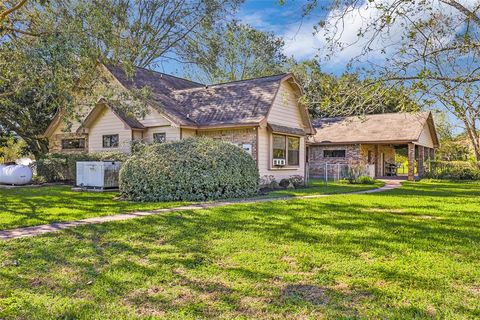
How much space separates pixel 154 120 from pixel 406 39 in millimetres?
11843

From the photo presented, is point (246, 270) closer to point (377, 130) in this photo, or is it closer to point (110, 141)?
point (110, 141)

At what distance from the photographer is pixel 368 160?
28.2m

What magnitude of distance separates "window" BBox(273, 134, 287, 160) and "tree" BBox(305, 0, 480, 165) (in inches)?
363

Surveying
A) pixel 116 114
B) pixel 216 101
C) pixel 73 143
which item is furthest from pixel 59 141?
pixel 216 101

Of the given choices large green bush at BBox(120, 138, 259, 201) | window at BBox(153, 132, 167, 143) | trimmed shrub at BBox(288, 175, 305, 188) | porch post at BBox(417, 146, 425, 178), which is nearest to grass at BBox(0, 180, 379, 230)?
large green bush at BBox(120, 138, 259, 201)

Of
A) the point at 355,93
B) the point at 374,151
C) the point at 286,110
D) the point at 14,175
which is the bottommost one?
the point at 14,175

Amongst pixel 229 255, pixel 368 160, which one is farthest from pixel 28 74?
pixel 368 160

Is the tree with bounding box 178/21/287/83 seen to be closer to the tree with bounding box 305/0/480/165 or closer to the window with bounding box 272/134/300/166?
the window with bounding box 272/134/300/166

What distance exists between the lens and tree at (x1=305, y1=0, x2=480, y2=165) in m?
7.59

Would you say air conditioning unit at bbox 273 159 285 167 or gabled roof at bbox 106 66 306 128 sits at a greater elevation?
gabled roof at bbox 106 66 306 128

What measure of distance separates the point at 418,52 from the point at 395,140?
58.0ft

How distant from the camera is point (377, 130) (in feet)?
87.7

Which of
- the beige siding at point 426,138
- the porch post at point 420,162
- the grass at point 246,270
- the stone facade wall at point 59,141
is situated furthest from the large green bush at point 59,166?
the porch post at point 420,162

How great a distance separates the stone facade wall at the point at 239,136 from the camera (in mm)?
16750
